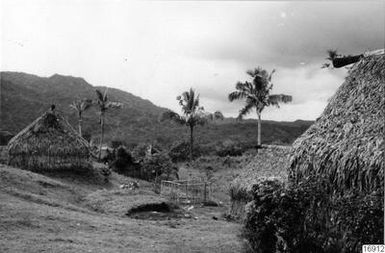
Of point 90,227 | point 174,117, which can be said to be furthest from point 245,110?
point 90,227

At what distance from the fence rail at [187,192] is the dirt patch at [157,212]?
469 cm

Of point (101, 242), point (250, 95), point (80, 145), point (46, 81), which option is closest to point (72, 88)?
point (46, 81)

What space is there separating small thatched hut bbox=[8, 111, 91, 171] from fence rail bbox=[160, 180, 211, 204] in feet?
17.1

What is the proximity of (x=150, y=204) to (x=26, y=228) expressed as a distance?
22.0 feet

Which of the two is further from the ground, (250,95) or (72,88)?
(72,88)

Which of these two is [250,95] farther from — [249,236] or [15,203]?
[249,236]

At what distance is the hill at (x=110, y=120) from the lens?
65.0 meters

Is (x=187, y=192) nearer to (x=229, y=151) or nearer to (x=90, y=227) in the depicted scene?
(x=90, y=227)

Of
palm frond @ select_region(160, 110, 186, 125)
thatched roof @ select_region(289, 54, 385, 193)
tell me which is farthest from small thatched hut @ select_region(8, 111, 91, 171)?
thatched roof @ select_region(289, 54, 385, 193)

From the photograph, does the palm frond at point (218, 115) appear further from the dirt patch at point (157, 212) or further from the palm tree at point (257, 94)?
the dirt patch at point (157, 212)

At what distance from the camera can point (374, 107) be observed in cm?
914

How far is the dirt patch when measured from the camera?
17125 mm

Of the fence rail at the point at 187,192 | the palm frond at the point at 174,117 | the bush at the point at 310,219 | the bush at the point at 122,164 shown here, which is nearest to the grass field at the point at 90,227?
the bush at the point at 310,219

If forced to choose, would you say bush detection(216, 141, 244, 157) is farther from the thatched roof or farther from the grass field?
the thatched roof
